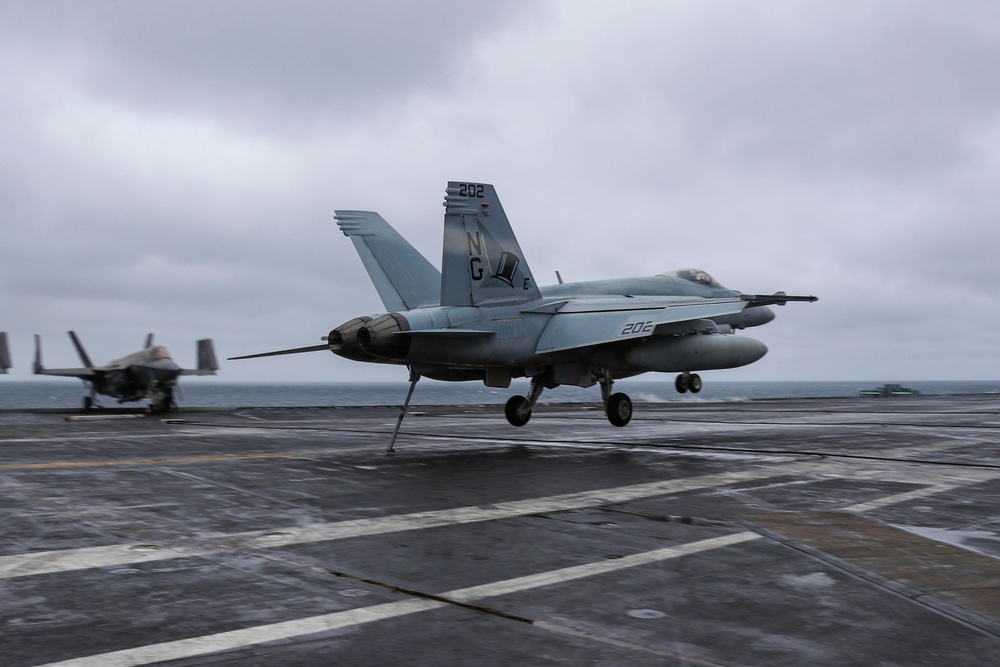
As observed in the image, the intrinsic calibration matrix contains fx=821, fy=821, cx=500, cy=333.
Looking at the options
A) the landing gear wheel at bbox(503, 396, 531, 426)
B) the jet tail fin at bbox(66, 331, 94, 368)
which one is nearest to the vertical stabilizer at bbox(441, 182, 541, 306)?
the landing gear wheel at bbox(503, 396, 531, 426)

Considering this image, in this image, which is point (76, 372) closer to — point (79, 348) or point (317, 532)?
point (79, 348)

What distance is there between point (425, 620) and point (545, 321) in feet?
43.9

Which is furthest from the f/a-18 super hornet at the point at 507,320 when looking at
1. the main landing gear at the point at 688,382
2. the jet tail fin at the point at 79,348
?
Answer: the jet tail fin at the point at 79,348

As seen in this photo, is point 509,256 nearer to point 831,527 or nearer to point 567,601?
point 831,527

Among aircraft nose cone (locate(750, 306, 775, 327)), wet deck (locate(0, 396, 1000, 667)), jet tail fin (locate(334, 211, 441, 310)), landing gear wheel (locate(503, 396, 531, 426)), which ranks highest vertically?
jet tail fin (locate(334, 211, 441, 310))

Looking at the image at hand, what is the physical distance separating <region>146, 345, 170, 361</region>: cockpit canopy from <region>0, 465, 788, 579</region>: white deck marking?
2923cm

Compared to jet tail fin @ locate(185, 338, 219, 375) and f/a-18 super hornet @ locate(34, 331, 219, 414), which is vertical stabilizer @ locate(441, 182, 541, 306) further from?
jet tail fin @ locate(185, 338, 219, 375)

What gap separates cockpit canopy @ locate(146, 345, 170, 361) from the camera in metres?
35.2

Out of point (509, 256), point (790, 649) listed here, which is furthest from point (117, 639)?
point (509, 256)

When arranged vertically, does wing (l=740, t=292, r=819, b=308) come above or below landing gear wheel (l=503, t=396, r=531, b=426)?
above

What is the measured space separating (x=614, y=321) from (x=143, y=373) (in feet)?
81.4

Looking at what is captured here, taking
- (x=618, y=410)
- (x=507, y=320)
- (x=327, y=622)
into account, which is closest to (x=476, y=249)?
(x=507, y=320)

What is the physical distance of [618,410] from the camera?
66.6 feet

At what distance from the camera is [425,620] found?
15.9ft
